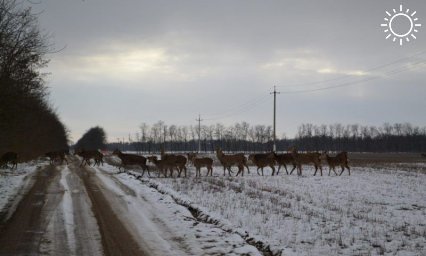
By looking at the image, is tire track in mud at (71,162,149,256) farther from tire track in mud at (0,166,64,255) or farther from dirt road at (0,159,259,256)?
tire track in mud at (0,166,64,255)

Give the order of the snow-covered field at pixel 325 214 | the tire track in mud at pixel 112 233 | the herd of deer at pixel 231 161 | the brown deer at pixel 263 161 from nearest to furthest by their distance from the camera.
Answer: the tire track in mud at pixel 112 233, the snow-covered field at pixel 325 214, the herd of deer at pixel 231 161, the brown deer at pixel 263 161

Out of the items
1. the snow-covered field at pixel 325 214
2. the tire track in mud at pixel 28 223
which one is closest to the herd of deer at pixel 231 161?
the snow-covered field at pixel 325 214

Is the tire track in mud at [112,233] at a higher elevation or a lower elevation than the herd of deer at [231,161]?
lower

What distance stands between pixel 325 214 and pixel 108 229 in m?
6.71

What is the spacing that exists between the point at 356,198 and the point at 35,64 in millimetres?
15952

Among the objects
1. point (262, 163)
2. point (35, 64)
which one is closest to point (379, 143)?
point (262, 163)

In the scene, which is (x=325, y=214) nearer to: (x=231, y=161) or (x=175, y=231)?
(x=175, y=231)

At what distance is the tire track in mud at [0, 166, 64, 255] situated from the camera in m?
9.41

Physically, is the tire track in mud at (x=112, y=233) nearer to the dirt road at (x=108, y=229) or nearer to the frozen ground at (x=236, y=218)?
the dirt road at (x=108, y=229)

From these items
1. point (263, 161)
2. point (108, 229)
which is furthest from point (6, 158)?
point (108, 229)

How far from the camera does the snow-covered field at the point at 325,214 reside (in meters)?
10.3

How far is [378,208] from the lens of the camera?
16.2 metres

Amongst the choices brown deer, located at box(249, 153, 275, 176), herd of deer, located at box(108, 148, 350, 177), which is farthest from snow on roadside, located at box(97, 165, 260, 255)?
brown deer, located at box(249, 153, 275, 176)

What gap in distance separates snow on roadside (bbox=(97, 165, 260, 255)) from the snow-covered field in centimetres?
75
